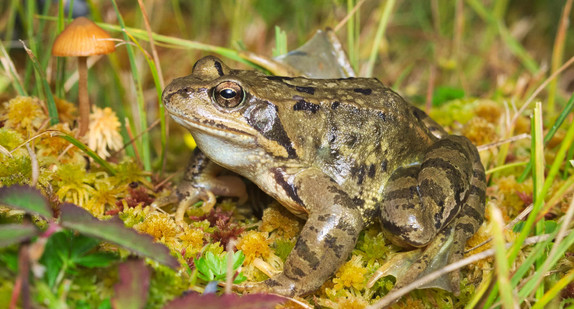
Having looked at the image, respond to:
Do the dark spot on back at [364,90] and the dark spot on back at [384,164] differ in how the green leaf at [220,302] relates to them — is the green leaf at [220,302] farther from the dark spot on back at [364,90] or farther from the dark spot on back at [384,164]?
the dark spot on back at [364,90]

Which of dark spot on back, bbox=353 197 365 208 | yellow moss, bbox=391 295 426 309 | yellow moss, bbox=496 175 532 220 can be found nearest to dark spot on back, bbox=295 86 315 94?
dark spot on back, bbox=353 197 365 208

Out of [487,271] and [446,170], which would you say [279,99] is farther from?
[487,271]

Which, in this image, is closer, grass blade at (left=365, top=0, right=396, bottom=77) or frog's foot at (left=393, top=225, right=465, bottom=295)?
frog's foot at (left=393, top=225, right=465, bottom=295)

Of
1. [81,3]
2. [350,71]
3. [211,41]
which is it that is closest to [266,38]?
[211,41]

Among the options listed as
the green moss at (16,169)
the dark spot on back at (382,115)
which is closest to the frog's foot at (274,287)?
the dark spot on back at (382,115)

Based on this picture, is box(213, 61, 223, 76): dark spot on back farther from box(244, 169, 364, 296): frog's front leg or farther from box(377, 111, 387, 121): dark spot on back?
box(377, 111, 387, 121): dark spot on back
